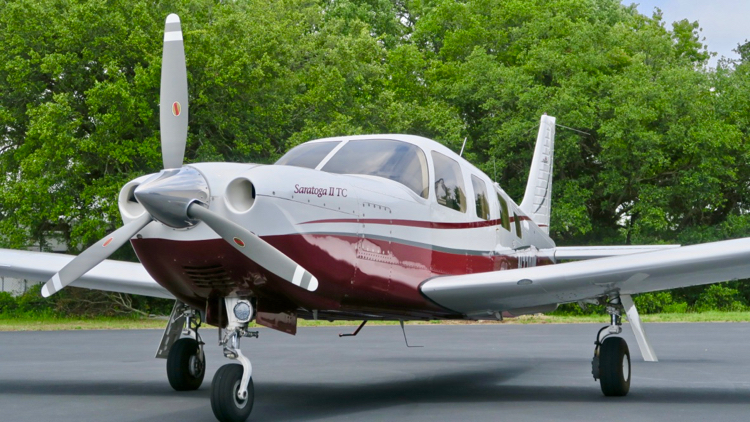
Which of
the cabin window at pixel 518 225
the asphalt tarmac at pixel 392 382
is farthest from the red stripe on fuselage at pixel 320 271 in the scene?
the cabin window at pixel 518 225

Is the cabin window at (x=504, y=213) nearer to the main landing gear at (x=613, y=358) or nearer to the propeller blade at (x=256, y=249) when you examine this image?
the main landing gear at (x=613, y=358)

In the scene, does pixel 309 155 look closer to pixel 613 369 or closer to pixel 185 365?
pixel 185 365

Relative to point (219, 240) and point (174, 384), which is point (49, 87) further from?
point (219, 240)

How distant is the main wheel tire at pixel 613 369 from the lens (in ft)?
29.2

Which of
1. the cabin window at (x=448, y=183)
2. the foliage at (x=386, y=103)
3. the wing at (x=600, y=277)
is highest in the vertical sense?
the foliage at (x=386, y=103)

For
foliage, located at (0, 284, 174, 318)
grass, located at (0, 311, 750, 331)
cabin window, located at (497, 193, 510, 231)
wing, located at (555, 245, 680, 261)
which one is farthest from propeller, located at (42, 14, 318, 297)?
foliage, located at (0, 284, 174, 318)

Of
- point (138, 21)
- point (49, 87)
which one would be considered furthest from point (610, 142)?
point (49, 87)

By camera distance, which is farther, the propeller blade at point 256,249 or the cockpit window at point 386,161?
the cockpit window at point 386,161

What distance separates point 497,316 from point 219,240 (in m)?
4.67

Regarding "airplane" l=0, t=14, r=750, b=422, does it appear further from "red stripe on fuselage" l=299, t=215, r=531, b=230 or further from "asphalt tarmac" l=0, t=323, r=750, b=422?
"asphalt tarmac" l=0, t=323, r=750, b=422

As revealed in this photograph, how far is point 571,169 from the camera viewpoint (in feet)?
122

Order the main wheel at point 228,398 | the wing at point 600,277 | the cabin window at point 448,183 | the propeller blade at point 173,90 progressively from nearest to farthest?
the main wheel at point 228,398 → the propeller blade at point 173,90 → the wing at point 600,277 → the cabin window at point 448,183

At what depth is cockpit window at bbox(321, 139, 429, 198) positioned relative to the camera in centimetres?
853

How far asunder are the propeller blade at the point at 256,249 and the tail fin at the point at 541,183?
856 cm
